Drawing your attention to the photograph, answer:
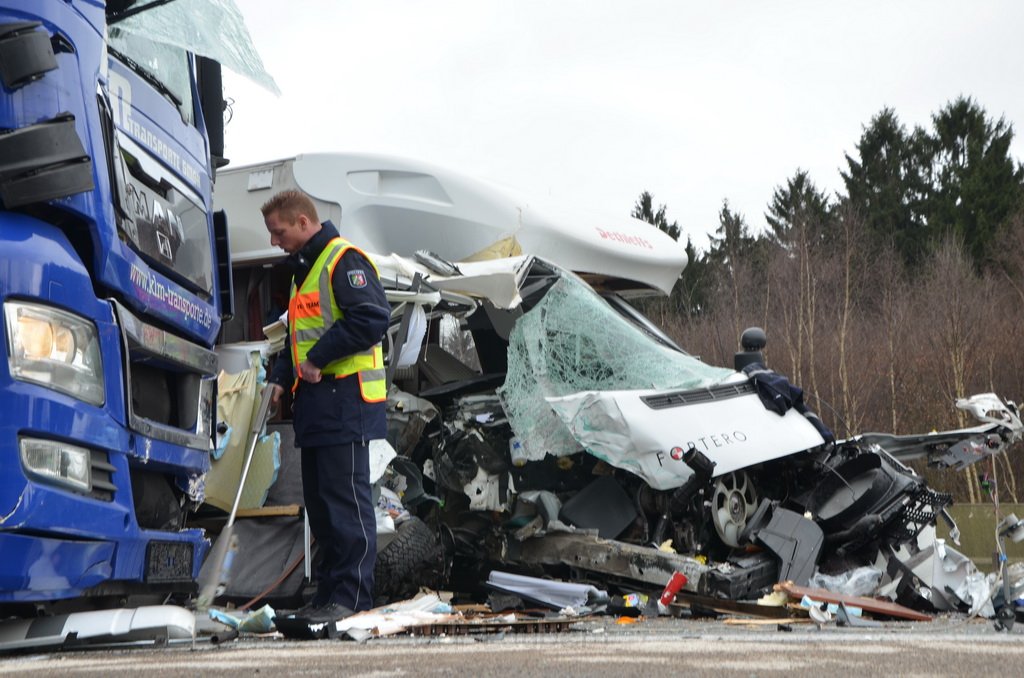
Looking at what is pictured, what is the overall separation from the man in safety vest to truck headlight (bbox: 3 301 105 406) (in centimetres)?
159

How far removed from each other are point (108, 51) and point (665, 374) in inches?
144

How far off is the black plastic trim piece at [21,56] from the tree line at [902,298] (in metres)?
14.6

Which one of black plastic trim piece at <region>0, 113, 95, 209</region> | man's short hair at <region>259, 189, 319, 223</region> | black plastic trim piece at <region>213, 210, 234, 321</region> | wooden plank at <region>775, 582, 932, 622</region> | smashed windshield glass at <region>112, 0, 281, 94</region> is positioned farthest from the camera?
wooden plank at <region>775, 582, 932, 622</region>

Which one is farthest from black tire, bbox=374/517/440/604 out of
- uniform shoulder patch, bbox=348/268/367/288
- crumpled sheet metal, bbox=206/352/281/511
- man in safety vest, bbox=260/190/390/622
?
uniform shoulder patch, bbox=348/268/367/288

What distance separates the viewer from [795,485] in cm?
736

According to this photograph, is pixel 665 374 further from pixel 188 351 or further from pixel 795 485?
pixel 188 351

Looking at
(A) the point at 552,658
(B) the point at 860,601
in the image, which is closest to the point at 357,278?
(A) the point at 552,658

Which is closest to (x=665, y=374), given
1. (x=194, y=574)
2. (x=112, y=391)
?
(x=194, y=574)

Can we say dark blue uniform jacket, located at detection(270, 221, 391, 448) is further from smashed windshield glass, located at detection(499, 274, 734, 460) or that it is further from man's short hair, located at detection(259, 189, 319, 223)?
smashed windshield glass, located at detection(499, 274, 734, 460)

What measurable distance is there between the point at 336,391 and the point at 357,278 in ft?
1.56

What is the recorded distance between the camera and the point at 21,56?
→ 3.44 metres

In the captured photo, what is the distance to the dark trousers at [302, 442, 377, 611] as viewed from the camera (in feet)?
16.7

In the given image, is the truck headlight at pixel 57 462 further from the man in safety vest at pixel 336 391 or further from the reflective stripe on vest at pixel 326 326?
the reflective stripe on vest at pixel 326 326

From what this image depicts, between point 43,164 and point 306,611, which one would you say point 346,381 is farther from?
point 43,164
